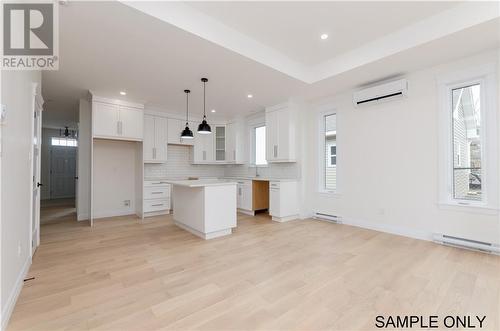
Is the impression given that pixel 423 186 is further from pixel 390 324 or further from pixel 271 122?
pixel 271 122

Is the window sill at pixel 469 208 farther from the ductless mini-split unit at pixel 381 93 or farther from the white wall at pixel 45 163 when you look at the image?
the white wall at pixel 45 163

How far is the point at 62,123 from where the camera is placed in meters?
7.88

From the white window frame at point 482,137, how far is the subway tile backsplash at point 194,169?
2682mm

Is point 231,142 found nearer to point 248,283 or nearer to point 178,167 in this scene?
point 178,167

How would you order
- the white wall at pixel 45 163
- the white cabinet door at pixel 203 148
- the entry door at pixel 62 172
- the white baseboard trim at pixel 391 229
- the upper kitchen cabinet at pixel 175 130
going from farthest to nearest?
the entry door at pixel 62 172 < the white wall at pixel 45 163 < the white cabinet door at pixel 203 148 < the upper kitchen cabinet at pixel 175 130 < the white baseboard trim at pixel 391 229

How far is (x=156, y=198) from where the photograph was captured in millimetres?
5695

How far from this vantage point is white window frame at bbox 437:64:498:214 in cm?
308

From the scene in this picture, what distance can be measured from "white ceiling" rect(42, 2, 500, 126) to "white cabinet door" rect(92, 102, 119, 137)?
0.29 m

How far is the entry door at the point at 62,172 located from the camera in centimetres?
898

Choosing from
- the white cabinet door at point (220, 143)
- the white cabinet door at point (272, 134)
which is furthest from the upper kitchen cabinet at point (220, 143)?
the white cabinet door at point (272, 134)

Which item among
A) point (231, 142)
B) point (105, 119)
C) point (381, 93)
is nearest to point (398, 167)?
point (381, 93)

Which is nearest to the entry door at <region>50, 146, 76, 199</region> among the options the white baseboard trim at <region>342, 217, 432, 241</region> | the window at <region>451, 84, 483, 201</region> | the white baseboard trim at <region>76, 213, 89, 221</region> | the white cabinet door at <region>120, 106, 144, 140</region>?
the white baseboard trim at <region>76, 213, 89, 221</region>

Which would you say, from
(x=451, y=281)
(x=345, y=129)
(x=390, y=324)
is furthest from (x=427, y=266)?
(x=345, y=129)

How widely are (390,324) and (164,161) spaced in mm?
5703
